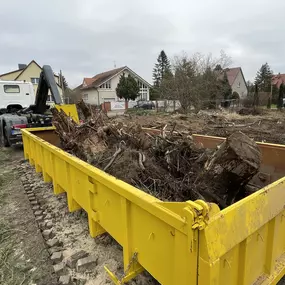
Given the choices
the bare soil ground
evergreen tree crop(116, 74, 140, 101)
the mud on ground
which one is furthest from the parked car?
the mud on ground

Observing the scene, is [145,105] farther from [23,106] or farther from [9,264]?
[9,264]

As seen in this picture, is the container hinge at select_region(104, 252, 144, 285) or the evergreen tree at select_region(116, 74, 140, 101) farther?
the evergreen tree at select_region(116, 74, 140, 101)

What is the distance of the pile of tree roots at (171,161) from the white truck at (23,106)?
127 inches

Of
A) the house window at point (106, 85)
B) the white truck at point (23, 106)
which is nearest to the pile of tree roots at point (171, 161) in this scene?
the white truck at point (23, 106)

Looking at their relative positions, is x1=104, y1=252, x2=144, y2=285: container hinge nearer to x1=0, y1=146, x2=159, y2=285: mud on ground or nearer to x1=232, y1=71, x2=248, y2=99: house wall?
x1=0, y1=146, x2=159, y2=285: mud on ground

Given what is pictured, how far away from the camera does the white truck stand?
7294mm

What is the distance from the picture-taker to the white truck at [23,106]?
23.9ft

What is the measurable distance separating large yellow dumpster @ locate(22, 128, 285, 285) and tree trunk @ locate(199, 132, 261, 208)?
29 centimetres

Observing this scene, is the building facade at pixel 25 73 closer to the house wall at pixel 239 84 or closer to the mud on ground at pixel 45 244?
the mud on ground at pixel 45 244

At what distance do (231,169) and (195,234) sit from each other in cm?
101

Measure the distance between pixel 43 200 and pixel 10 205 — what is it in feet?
1.77

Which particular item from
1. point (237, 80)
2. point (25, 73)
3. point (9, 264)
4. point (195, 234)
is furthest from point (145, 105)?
point (195, 234)

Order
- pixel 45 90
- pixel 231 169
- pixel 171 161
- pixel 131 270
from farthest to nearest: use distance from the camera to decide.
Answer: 1. pixel 45 90
2. pixel 171 161
3. pixel 231 169
4. pixel 131 270

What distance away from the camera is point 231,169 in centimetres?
199
